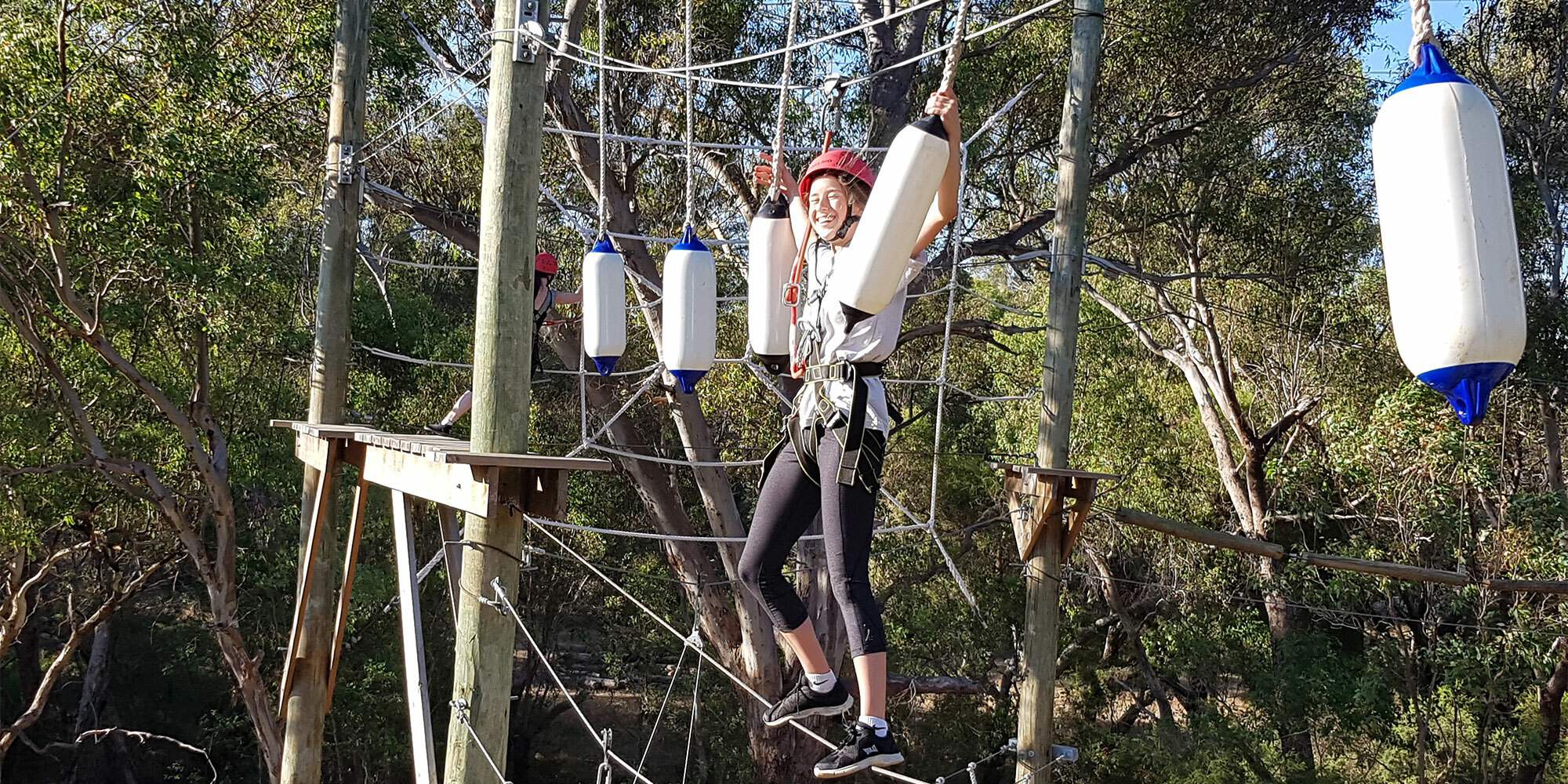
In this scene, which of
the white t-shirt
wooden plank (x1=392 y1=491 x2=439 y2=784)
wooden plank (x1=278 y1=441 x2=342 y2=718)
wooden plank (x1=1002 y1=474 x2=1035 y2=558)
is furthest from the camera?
wooden plank (x1=1002 y1=474 x2=1035 y2=558)

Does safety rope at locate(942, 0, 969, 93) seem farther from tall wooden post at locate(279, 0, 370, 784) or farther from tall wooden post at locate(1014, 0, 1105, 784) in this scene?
tall wooden post at locate(279, 0, 370, 784)

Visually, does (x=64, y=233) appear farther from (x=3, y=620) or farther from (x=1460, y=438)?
(x=1460, y=438)

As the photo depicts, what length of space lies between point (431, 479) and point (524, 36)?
37.1 inches

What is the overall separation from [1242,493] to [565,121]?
18.0 ft

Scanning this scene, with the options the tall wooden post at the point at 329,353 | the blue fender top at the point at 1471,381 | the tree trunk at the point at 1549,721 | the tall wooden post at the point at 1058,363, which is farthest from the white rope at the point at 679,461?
the tree trunk at the point at 1549,721

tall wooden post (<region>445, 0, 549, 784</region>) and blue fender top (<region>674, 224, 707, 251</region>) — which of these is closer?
tall wooden post (<region>445, 0, 549, 784</region>)

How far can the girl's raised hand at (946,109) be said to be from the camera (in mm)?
2029

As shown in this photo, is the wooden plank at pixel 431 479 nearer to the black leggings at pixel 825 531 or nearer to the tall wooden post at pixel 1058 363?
the black leggings at pixel 825 531

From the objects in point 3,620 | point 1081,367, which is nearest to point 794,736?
point 1081,367

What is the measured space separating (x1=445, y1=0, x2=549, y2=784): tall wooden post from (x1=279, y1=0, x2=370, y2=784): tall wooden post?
7.50 ft

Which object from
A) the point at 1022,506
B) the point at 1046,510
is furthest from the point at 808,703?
the point at 1022,506

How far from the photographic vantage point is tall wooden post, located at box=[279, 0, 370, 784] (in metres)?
4.73

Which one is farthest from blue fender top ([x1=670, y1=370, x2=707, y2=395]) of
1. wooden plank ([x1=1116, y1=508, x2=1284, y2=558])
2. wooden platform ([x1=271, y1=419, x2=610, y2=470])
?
wooden plank ([x1=1116, y1=508, x2=1284, y2=558])

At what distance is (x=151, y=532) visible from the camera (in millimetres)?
8250
